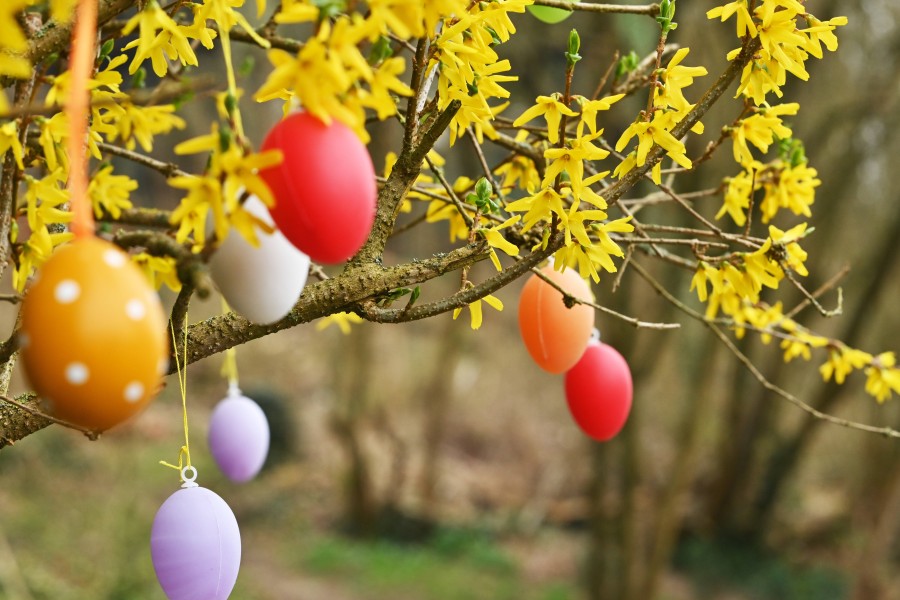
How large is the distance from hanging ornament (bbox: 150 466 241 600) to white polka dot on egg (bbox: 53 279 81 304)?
0.54 meters

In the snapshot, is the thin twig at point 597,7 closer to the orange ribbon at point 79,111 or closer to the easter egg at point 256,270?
the easter egg at point 256,270

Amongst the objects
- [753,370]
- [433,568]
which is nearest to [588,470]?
[433,568]

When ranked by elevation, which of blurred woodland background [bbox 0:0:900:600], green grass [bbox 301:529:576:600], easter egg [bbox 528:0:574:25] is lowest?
green grass [bbox 301:529:576:600]

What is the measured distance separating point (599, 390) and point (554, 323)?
229 millimetres

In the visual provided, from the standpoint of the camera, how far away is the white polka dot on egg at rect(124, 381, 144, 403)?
0.72m

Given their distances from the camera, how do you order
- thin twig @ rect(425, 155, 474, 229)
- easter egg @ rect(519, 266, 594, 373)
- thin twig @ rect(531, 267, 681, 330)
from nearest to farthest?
1. thin twig @ rect(531, 267, 681, 330)
2. thin twig @ rect(425, 155, 474, 229)
3. easter egg @ rect(519, 266, 594, 373)

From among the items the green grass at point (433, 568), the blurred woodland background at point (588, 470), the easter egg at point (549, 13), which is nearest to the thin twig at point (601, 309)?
the easter egg at point (549, 13)

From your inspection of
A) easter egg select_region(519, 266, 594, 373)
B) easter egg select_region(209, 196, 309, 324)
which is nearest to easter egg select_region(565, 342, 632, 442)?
easter egg select_region(519, 266, 594, 373)

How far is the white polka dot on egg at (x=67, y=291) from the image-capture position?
70cm

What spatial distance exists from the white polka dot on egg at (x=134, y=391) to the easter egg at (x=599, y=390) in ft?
3.39

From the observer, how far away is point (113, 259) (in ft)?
2.36

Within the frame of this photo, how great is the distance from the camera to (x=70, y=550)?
5668 millimetres

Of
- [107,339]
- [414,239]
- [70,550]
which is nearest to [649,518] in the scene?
[70,550]

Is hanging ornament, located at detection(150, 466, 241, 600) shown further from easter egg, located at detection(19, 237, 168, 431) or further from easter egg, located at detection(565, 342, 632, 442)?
easter egg, located at detection(565, 342, 632, 442)
